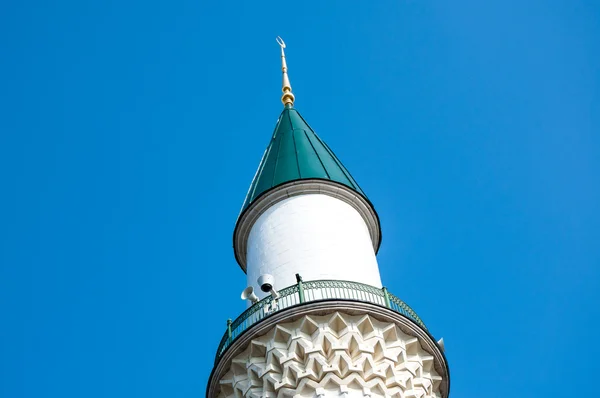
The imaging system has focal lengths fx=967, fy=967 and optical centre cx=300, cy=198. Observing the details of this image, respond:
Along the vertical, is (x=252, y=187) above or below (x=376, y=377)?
above

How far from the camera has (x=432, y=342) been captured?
772 inches

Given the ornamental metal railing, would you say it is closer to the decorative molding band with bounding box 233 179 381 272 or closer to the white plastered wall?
the white plastered wall

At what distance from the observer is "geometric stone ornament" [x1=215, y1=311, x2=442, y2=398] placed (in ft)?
59.1

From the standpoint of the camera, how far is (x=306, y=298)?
1947 cm

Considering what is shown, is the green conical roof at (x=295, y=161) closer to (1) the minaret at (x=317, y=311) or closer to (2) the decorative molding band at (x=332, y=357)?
(1) the minaret at (x=317, y=311)

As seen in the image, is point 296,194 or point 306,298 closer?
point 306,298

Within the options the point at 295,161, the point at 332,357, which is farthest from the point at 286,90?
the point at 332,357

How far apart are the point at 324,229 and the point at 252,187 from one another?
3127 mm

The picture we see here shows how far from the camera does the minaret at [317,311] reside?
60.0ft

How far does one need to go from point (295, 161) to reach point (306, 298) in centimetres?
516

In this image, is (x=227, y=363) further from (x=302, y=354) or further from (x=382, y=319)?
(x=382, y=319)

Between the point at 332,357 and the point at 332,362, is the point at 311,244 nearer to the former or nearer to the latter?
the point at 332,357

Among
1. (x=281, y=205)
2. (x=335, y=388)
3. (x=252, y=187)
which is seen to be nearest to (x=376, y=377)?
(x=335, y=388)

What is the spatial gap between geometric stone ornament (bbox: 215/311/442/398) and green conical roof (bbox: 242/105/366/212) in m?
4.96
